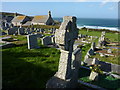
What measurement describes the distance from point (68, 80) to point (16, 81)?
376 cm

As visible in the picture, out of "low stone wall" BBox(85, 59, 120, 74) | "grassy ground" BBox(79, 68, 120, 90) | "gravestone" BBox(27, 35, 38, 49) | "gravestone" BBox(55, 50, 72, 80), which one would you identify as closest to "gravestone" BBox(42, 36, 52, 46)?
→ "gravestone" BBox(27, 35, 38, 49)

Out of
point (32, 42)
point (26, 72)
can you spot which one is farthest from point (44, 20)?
point (26, 72)

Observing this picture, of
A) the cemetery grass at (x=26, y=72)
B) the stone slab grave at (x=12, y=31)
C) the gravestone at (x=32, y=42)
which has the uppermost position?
the stone slab grave at (x=12, y=31)

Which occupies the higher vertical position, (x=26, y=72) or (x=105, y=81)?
(x=26, y=72)

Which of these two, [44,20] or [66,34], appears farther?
[44,20]

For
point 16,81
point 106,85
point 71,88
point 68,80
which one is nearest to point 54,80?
point 68,80

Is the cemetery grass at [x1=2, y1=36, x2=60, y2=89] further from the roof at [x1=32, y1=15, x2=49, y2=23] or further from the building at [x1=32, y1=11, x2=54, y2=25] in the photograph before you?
the roof at [x1=32, y1=15, x2=49, y2=23]

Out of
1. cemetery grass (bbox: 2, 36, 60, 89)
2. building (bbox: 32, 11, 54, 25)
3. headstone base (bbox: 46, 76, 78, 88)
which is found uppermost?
building (bbox: 32, 11, 54, 25)

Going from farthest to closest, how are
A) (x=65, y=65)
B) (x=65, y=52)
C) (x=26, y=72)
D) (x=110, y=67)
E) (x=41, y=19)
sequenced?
1. (x=41, y=19)
2. (x=110, y=67)
3. (x=26, y=72)
4. (x=65, y=65)
5. (x=65, y=52)

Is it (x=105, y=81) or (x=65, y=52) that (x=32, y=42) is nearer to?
(x=65, y=52)

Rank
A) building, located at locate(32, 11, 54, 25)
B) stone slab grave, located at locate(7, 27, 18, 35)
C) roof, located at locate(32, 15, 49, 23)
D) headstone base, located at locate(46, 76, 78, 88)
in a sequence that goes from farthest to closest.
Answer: roof, located at locate(32, 15, 49, 23), building, located at locate(32, 11, 54, 25), stone slab grave, located at locate(7, 27, 18, 35), headstone base, located at locate(46, 76, 78, 88)

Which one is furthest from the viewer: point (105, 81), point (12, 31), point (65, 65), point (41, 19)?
point (41, 19)

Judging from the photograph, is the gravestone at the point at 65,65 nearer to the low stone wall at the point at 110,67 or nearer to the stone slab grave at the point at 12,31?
the low stone wall at the point at 110,67

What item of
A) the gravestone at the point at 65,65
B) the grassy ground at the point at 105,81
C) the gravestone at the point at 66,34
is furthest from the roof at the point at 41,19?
the gravestone at the point at 65,65
